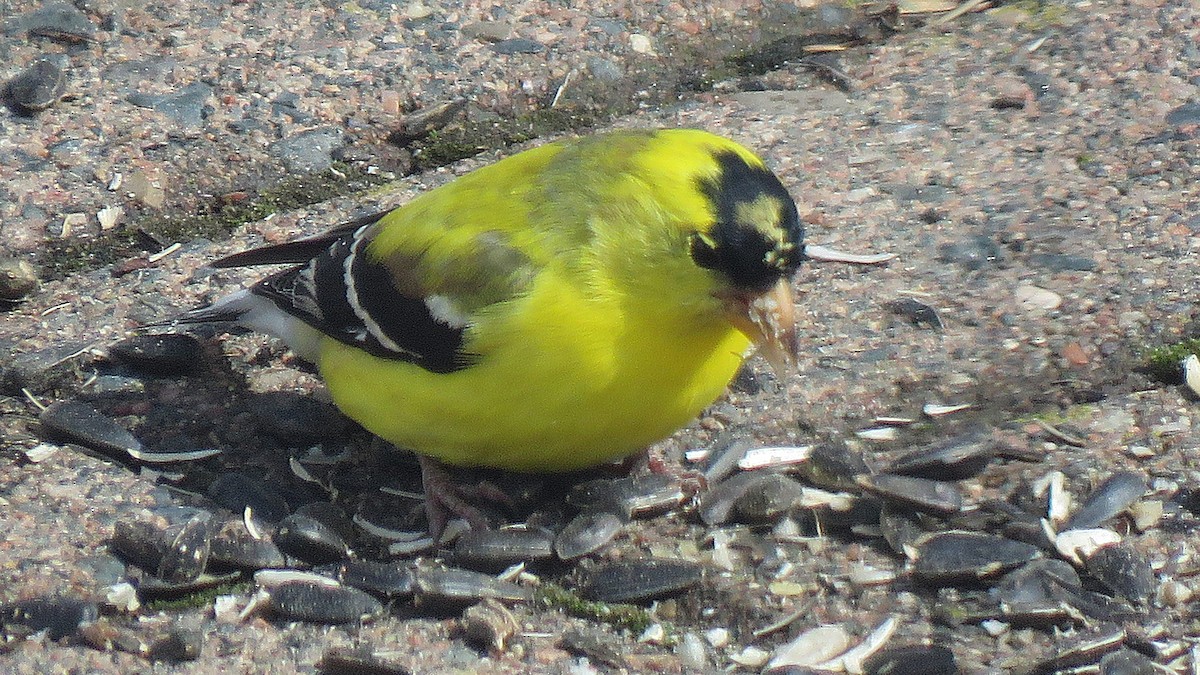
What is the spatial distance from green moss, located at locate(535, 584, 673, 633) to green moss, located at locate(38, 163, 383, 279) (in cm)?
155

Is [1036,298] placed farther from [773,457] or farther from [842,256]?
[773,457]

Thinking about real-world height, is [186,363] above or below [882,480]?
below

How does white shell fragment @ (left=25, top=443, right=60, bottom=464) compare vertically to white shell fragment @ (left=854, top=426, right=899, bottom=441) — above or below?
below

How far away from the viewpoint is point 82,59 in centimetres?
405

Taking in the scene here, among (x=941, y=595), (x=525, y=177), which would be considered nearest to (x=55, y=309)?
(x=525, y=177)

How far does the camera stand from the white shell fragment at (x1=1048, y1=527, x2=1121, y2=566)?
2611 millimetres

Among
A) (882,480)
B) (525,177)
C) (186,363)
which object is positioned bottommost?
(186,363)

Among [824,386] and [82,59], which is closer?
[824,386]

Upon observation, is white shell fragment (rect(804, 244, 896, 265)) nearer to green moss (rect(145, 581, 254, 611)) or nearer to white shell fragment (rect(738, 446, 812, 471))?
white shell fragment (rect(738, 446, 812, 471))

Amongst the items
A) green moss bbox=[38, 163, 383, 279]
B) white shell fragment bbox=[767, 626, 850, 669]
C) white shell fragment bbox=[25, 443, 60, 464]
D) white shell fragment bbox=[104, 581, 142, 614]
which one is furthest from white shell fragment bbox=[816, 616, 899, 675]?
green moss bbox=[38, 163, 383, 279]

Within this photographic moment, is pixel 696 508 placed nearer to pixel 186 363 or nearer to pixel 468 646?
pixel 468 646

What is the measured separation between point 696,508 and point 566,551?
0.95 feet

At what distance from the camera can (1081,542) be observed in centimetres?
263

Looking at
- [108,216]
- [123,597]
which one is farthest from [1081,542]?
[108,216]
